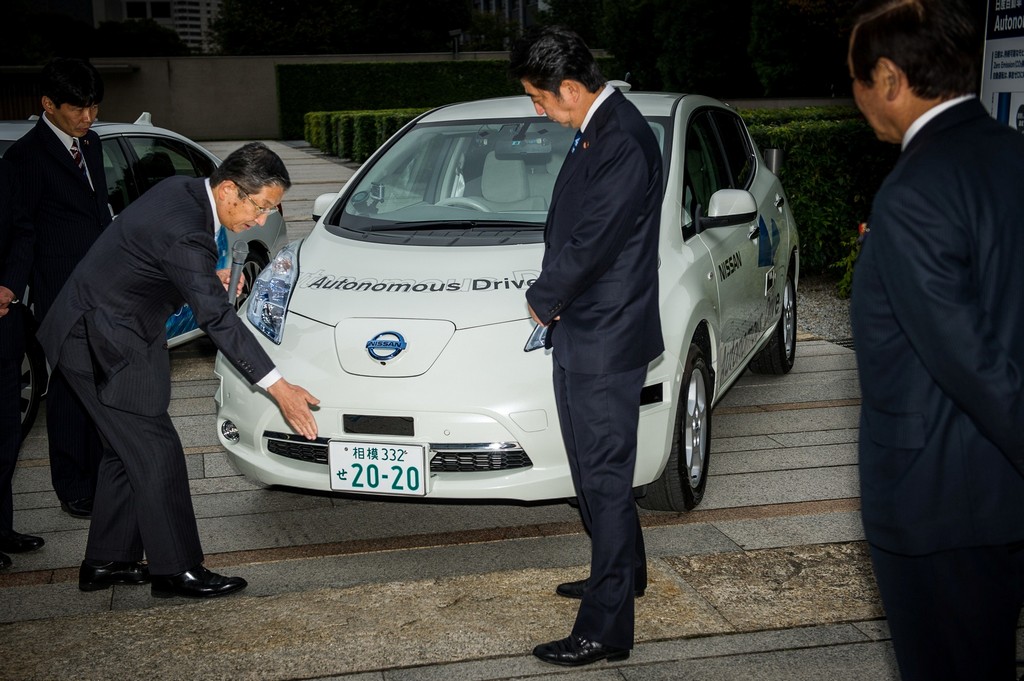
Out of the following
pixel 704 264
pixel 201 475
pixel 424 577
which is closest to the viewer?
pixel 424 577

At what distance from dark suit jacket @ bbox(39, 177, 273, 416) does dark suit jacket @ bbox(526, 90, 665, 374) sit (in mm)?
1007

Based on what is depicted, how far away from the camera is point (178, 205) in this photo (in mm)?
3684

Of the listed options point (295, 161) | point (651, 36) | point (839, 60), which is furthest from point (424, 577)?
point (651, 36)

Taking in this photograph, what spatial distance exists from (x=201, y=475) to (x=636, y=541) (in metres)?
2.63

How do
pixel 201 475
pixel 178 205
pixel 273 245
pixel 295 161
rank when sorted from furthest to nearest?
pixel 295 161
pixel 273 245
pixel 201 475
pixel 178 205

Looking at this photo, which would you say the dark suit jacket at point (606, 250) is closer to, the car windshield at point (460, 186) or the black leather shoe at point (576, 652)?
the black leather shoe at point (576, 652)

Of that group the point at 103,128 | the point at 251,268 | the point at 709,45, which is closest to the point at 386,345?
the point at 103,128

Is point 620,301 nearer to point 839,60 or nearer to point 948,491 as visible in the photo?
point 948,491

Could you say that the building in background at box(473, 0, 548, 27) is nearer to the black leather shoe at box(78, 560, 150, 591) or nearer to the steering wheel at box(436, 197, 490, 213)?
the steering wheel at box(436, 197, 490, 213)

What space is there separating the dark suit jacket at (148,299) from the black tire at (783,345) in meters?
4.08

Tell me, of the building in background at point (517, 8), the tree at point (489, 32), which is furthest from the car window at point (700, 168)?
the tree at point (489, 32)

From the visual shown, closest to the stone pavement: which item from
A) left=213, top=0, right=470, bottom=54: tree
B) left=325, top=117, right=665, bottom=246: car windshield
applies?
left=325, top=117, right=665, bottom=246: car windshield

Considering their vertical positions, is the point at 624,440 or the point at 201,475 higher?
the point at 624,440

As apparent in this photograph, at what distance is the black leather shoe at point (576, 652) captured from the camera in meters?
3.41
